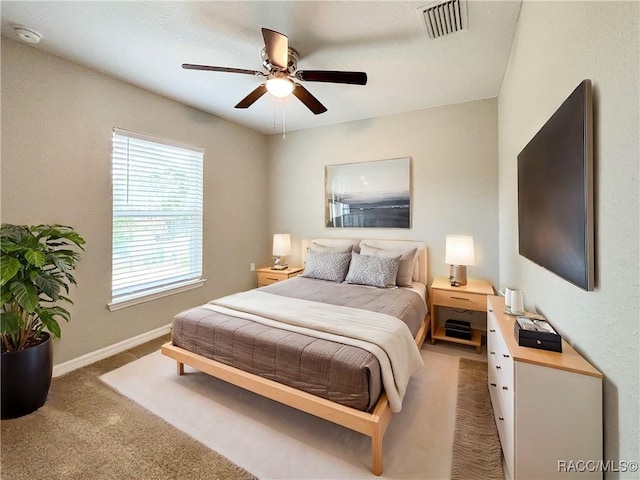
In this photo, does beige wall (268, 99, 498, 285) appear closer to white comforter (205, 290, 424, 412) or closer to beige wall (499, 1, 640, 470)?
white comforter (205, 290, 424, 412)

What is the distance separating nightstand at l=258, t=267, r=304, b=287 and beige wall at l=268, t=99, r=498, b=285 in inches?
26.7

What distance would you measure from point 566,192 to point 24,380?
3249 millimetres

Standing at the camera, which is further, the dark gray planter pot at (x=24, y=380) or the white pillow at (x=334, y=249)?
the white pillow at (x=334, y=249)

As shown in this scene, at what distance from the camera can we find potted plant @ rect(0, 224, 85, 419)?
5.68ft

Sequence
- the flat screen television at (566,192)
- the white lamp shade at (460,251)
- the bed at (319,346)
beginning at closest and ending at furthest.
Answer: the flat screen television at (566,192)
the bed at (319,346)
the white lamp shade at (460,251)

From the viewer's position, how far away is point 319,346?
5.60 feet

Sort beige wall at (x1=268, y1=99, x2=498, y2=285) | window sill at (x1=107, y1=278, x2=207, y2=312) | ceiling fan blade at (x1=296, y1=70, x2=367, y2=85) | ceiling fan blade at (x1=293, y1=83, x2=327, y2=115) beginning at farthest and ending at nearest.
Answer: beige wall at (x1=268, y1=99, x2=498, y2=285), window sill at (x1=107, y1=278, x2=207, y2=312), ceiling fan blade at (x1=293, y1=83, x2=327, y2=115), ceiling fan blade at (x1=296, y1=70, x2=367, y2=85)

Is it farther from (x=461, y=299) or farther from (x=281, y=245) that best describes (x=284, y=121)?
(x=461, y=299)

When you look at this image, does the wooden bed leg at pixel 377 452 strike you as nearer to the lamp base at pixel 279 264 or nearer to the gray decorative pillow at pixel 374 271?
the gray decorative pillow at pixel 374 271

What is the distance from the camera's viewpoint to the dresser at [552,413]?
3.30ft

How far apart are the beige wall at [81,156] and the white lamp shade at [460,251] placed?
3.00m

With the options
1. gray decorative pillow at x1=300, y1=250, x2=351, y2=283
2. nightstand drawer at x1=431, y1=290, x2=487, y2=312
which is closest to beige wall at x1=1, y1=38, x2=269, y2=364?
gray decorative pillow at x1=300, y1=250, x2=351, y2=283

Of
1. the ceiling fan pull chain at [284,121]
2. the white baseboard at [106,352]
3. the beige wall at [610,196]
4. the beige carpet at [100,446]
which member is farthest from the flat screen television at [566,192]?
the white baseboard at [106,352]

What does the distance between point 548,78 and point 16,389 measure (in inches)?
144
